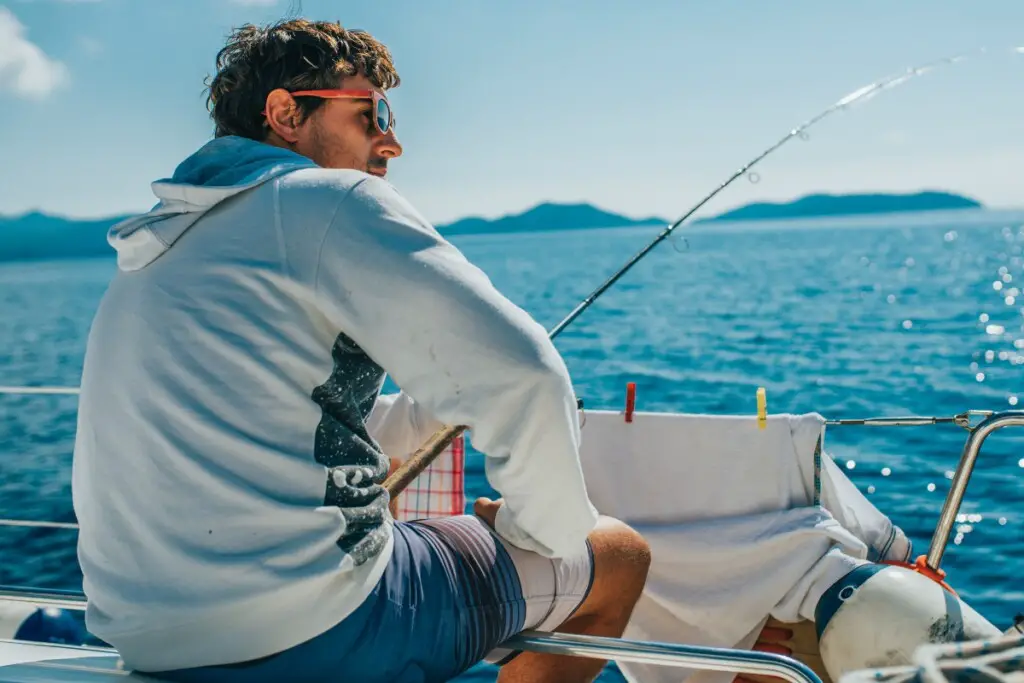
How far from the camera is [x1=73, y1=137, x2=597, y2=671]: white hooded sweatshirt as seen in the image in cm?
123

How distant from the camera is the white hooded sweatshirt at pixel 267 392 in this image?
1227 mm

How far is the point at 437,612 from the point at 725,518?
1347mm

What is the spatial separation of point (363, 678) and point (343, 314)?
46 centimetres

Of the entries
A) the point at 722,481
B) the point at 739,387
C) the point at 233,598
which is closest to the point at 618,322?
the point at 739,387

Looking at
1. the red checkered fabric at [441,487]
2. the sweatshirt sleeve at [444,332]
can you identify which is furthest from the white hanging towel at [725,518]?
the sweatshirt sleeve at [444,332]

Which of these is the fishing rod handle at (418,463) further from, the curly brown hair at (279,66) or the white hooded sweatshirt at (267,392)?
the curly brown hair at (279,66)

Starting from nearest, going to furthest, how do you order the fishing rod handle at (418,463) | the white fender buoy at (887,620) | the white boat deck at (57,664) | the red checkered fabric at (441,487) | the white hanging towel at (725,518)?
the white boat deck at (57,664) → the fishing rod handle at (418,463) → the white fender buoy at (887,620) → the white hanging towel at (725,518) → the red checkered fabric at (441,487)

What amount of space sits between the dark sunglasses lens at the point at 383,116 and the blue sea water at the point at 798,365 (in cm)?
220

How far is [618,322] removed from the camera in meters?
23.5

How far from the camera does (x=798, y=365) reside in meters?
15.7

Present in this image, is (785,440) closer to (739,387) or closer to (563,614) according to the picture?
(563,614)

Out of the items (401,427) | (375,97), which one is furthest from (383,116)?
(401,427)

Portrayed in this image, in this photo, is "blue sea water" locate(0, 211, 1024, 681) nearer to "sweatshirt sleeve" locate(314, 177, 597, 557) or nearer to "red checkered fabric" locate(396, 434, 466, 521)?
"red checkered fabric" locate(396, 434, 466, 521)

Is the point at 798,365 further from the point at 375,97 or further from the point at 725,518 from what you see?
the point at 375,97
